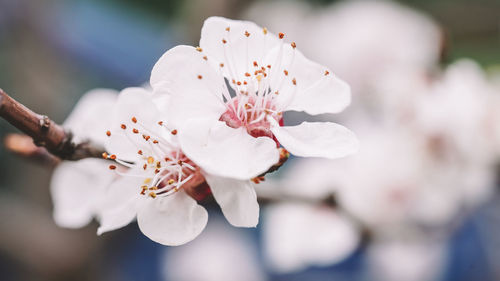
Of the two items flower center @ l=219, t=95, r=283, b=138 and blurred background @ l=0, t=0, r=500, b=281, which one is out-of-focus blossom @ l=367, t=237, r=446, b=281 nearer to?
blurred background @ l=0, t=0, r=500, b=281

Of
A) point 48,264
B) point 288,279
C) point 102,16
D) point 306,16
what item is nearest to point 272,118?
point 48,264

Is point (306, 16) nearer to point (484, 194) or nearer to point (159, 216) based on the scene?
point (484, 194)

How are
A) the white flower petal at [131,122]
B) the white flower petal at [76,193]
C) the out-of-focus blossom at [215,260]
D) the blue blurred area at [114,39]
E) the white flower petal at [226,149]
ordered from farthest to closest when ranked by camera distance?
the blue blurred area at [114,39] < the out-of-focus blossom at [215,260] < the white flower petal at [76,193] < the white flower petal at [131,122] < the white flower petal at [226,149]

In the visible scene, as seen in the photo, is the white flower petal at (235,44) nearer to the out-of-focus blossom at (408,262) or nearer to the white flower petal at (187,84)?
the white flower petal at (187,84)

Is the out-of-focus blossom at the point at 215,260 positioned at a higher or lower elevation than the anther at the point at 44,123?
lower

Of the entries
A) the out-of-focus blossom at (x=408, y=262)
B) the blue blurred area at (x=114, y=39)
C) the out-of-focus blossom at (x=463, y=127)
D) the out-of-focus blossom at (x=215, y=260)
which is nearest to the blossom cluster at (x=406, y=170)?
the out-of-focus blossom at (x=463, y=127)

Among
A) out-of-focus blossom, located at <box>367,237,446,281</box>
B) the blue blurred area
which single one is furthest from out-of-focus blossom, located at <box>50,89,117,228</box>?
the blue blurred area

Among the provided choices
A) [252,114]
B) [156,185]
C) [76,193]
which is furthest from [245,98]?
[76,193]
